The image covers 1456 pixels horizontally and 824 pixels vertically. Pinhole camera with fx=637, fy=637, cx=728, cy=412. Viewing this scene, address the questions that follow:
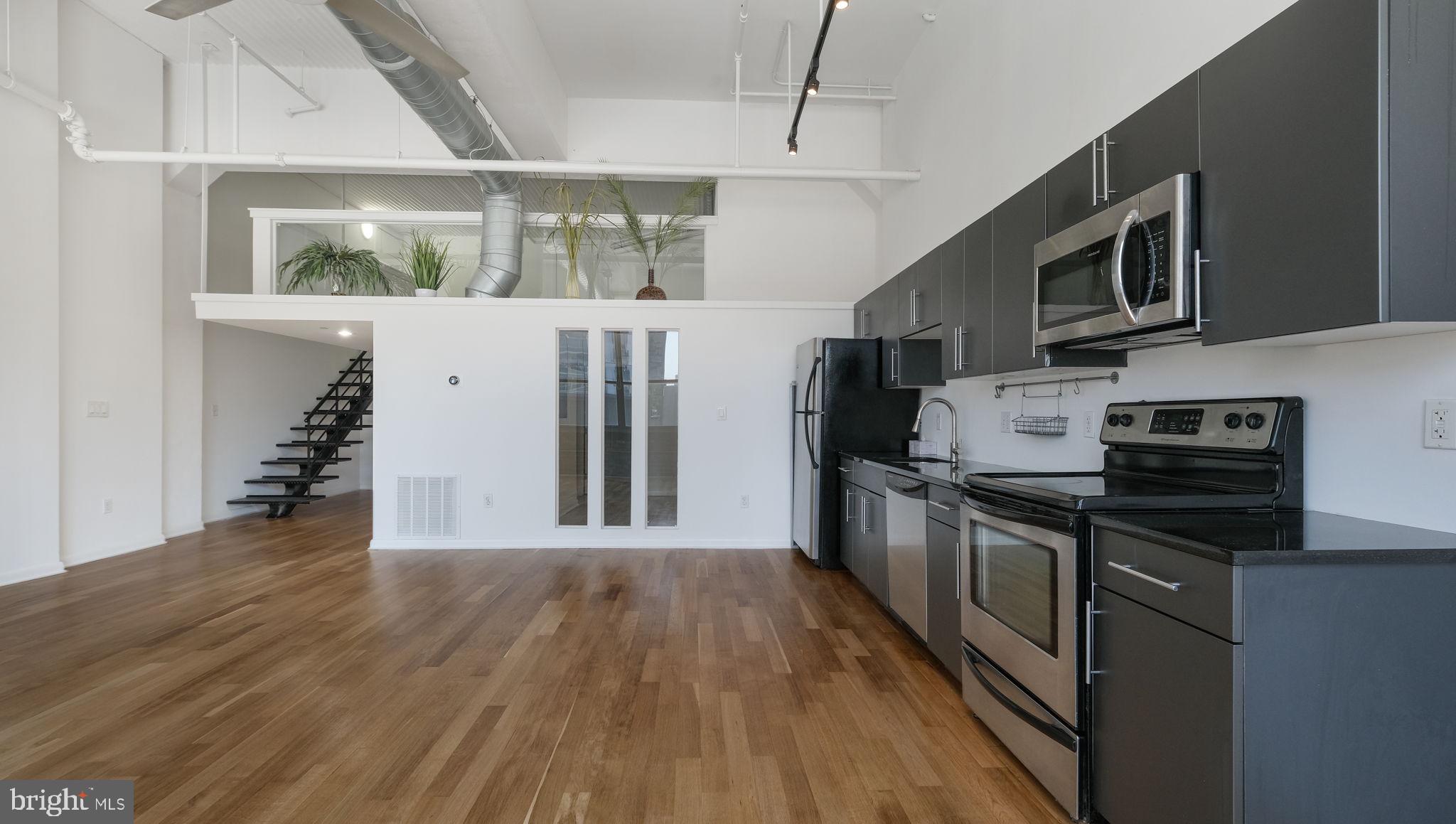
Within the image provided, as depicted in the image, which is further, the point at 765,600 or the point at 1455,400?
the point at 765,600

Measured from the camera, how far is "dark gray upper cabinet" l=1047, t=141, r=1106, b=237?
219 centimetres

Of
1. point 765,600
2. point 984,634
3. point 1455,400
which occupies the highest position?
point 1455,400

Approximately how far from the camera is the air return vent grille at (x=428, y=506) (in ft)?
18.2

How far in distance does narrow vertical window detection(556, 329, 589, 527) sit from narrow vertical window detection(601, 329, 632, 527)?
17 centimetres

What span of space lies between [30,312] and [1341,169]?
6.85 m

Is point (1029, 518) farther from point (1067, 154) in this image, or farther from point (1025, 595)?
point (1067, 154)

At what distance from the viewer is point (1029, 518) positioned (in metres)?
2.04

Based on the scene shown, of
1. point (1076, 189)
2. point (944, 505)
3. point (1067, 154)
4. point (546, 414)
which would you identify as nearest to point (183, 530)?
point (546, 414)

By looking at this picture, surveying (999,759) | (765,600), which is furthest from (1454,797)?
(765,600)

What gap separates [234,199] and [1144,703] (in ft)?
28.5

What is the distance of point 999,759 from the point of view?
219cm

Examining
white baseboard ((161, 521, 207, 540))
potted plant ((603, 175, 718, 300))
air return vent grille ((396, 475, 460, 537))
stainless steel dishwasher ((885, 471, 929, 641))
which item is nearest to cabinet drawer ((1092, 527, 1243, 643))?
stainless steel dishwasher ((885, 471, 929, 641))

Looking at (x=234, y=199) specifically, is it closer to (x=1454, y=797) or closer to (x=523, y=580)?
(x=523, y=580)

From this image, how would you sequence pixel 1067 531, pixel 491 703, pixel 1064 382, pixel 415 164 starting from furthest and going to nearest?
pixel 415 164 → pixel 1064 382 → pixel 491 703 → pixel 1067 531
